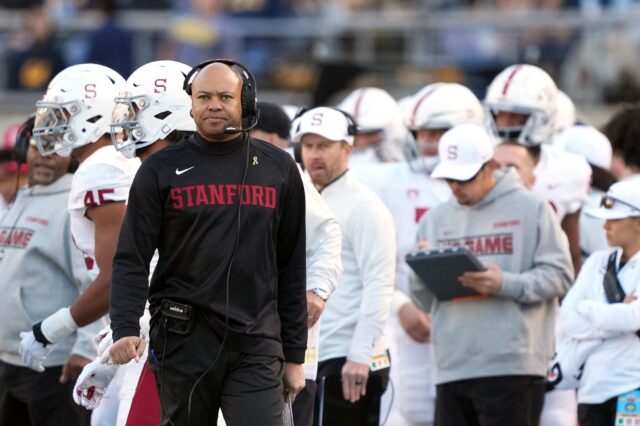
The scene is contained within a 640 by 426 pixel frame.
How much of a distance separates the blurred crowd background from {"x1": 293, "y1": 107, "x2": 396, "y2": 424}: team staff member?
7052 mm

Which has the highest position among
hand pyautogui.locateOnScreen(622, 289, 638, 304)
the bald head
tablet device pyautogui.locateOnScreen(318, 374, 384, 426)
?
the bald head

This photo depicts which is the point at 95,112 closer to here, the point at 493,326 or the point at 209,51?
the point at 493,326

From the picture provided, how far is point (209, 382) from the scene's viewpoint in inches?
223

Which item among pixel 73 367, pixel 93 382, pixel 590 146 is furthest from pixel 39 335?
pixel 590 146

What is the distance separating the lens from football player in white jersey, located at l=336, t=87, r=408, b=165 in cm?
1034

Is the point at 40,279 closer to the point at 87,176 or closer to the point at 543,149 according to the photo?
the point at 87,176

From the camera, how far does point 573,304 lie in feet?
24.4

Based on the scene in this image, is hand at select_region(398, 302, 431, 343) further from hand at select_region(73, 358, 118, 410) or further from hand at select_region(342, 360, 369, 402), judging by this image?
hand at select_region(73, 358, 118, 410)

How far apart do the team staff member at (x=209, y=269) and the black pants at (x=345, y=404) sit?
1.99m

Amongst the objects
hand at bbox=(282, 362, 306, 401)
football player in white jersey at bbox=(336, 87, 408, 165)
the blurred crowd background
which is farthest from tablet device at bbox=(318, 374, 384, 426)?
the blurred crowd background

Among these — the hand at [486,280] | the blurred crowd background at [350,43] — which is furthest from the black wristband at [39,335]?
the blurred crowd background at [350,43]

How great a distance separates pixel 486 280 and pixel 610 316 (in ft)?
2.45

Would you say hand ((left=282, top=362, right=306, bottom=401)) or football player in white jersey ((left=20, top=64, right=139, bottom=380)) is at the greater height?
football player in white jersey ((left=20, top=64, right=139, bottom=380))

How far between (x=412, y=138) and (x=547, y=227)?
157 centimetres
